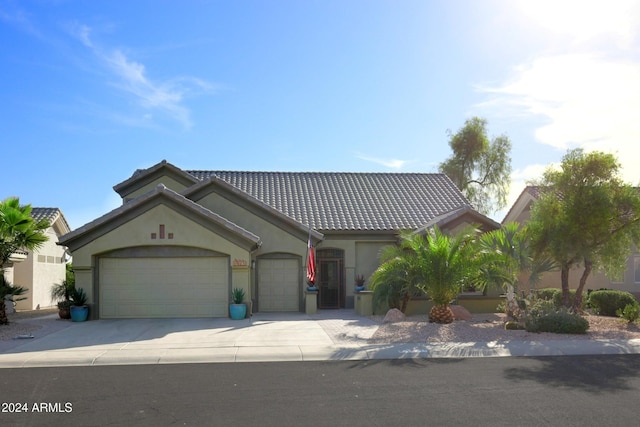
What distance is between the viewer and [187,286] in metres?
19.1

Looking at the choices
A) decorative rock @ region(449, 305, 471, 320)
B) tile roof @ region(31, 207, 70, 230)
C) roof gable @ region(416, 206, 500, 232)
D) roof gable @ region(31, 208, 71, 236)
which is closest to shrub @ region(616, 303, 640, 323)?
decorative rock @ region(449, 305, 471, 320)

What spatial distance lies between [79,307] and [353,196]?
42.7 feet

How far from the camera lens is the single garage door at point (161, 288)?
18891 millimetres

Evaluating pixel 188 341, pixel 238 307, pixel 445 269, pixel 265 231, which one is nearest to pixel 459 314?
pixel 445 269

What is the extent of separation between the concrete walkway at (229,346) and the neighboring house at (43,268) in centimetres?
1167

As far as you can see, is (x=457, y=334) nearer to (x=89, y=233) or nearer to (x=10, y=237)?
(x=89, y=233)

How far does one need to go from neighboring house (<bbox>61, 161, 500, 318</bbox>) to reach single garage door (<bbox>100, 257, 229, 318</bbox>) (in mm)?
34

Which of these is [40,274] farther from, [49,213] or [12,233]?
[12,233]

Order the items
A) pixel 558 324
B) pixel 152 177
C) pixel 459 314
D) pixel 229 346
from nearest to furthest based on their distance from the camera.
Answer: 1. pixel 229 346
2. pixel 558 324
3. pixel 459 314
4. pixel 152 177

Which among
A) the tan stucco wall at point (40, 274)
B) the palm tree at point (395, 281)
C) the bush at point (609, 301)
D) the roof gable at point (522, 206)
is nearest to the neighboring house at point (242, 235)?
the palm tree at point (395, 281)

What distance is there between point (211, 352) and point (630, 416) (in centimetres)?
831

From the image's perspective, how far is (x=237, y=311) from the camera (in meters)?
18.5

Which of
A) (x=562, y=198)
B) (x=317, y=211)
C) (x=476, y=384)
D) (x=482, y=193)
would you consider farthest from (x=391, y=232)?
(x=482, y=193)

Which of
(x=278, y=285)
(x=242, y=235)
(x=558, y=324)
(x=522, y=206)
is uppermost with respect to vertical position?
(x=522, y=206)
